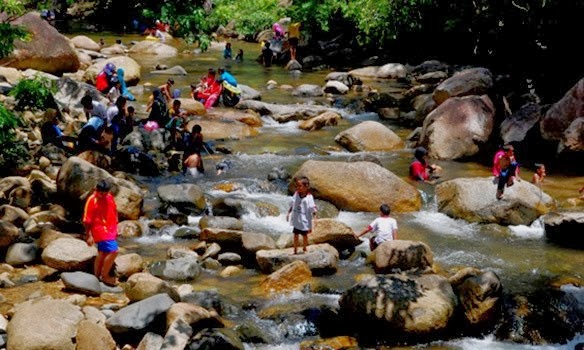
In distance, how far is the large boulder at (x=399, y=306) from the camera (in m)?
7.90

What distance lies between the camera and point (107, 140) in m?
14.0

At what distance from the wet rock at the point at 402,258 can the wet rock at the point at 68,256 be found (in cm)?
428

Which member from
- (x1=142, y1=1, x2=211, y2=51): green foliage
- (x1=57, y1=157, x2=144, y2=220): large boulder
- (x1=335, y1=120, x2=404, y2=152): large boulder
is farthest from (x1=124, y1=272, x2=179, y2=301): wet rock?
(x1=335, y1=120, x2=404, y2=152): large boulder

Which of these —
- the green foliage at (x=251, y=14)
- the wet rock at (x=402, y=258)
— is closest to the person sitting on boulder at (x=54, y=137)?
the wet rock at (x=402, y=258)

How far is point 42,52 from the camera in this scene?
2050 cm

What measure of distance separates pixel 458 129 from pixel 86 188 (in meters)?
9.69

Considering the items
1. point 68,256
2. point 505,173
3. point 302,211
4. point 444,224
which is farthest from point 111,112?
point 505,173

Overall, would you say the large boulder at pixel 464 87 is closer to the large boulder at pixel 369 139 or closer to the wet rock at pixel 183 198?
the large boulder at pixel 369 139

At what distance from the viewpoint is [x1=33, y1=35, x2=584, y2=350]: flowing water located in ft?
30.4

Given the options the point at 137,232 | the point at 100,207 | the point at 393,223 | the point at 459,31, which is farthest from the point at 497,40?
the point at 100,207

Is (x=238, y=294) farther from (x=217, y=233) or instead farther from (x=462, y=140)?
(x=462, y=140)

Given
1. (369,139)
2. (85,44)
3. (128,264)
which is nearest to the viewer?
(128,264)

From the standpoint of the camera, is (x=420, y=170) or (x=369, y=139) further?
(x=369, y=139)

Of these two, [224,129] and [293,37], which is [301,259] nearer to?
[224,129]
